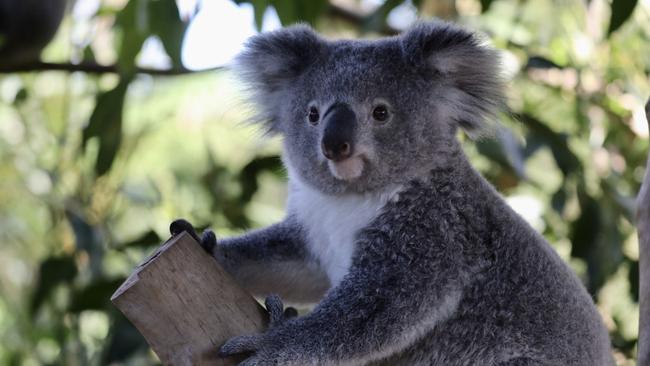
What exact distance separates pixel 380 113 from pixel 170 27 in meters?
0.87

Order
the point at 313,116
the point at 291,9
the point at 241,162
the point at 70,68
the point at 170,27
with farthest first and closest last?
the point at 241,162 < the point at 70,68 < the point at 291,9 < the point at 170,27 < the point at 313,116

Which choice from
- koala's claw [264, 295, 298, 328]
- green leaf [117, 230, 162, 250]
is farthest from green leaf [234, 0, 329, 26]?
green leaf [117, 230, 162, 250]

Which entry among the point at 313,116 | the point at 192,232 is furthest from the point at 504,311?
the point at 192,232

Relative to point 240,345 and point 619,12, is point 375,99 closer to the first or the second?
point 240,345

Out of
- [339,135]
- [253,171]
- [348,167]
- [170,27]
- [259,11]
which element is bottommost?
[253,171]

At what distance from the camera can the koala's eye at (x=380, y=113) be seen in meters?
2.47

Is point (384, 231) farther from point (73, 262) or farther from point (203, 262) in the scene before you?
point (73, 262)

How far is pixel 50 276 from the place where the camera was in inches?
161

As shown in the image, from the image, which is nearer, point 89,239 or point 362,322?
point 362,322

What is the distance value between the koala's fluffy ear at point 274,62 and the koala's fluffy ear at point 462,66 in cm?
29

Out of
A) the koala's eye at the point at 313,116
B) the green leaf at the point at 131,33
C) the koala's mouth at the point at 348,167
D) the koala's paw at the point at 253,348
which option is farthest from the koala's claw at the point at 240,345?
the green leaf at the point at 131,33

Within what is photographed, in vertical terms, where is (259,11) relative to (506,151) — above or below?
above

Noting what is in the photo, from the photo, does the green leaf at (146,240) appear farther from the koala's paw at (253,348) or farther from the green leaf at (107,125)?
the koala's paw at (253,348)

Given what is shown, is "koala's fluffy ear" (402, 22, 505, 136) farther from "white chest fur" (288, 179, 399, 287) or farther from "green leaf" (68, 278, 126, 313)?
"green leaf" (68, 278, 126, 313)
